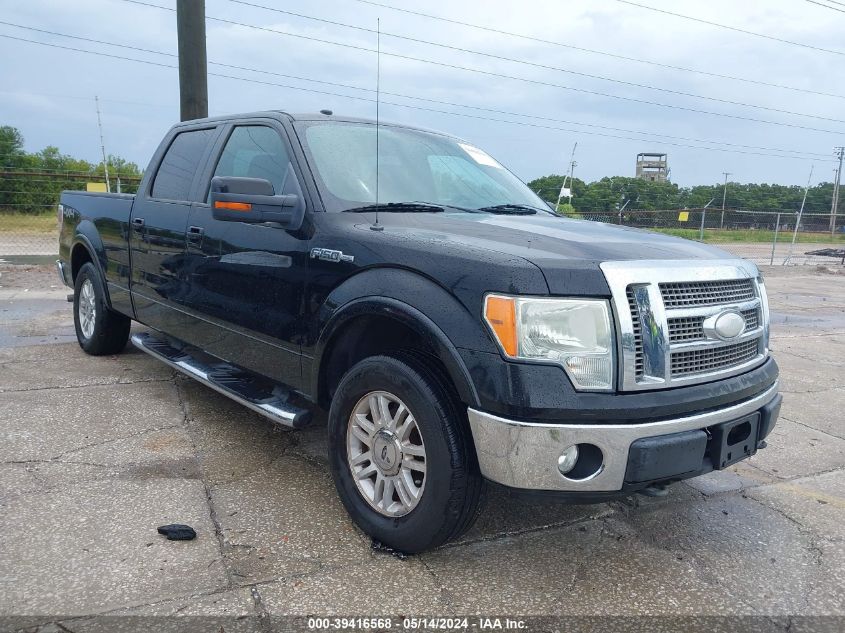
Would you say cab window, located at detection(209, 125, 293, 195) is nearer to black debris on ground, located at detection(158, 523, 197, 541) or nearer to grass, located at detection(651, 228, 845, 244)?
black debris on ground, located at detection(158, 523, 197, 541)

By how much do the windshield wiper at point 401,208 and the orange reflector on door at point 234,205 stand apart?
0.45 meters

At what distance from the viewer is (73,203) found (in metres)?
6.10

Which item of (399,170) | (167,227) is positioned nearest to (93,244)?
(167,227)

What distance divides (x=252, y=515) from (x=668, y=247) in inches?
85.3

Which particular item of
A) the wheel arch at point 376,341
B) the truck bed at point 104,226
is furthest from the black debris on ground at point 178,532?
the truck bed at point 104,226

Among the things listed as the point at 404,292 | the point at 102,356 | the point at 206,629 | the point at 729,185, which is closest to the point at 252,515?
the point at 206,629

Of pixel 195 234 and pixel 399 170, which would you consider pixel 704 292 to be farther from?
pixel 195 234

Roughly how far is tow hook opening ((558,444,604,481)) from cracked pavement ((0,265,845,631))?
17 cm

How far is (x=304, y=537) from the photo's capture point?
2.98m

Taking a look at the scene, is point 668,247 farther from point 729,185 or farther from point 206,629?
point 729,185

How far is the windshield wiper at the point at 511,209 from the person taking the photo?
3754 mm

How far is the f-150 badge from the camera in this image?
10.1 ft

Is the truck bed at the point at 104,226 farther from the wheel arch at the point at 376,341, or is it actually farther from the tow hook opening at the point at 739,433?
the tow hook opening at the point at 739,433

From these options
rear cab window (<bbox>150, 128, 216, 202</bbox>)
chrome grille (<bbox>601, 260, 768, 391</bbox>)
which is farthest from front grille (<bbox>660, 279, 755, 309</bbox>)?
rear cab window (<bbox>150, 128, 216, 202</bbox>)
